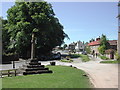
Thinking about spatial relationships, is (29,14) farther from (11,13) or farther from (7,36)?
(7,36)

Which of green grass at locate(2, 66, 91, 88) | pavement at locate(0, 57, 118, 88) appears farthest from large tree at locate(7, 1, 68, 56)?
green grass at locate(2, 66, 91, 88)

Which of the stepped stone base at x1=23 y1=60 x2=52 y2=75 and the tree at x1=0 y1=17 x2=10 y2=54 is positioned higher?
the tree at x1=0 y1=17 x2=10 y2=54

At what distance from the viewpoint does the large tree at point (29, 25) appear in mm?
37125

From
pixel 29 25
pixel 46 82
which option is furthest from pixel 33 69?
pixel 29 25

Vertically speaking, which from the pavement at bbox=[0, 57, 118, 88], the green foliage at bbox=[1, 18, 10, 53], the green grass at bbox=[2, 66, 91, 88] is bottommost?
the pavement at bbox=[0, 57, 118, 88]

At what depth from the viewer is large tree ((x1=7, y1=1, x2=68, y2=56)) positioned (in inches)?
1462

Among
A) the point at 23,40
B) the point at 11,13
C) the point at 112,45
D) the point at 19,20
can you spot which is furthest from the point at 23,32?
the point at 112,45

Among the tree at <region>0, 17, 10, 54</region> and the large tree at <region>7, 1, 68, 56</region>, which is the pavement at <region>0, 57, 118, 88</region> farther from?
the tree at <region>0, 17, 10, 54</region>

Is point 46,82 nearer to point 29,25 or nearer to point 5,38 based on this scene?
point 29,25

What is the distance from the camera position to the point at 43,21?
124 ft

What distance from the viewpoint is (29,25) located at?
122 ft

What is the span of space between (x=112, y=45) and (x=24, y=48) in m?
51.1

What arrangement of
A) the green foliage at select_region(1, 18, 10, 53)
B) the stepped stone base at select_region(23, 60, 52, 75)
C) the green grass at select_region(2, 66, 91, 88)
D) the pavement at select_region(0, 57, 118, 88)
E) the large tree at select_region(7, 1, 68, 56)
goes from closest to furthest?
the green grass at select_region(2, 66, 91, 88), the pavement at select_region(0, 57, 118, 88), the stepped stone base at select_region(23, 60, 52, 75), the large tree at select_region(7, 1, 68, 56), the green foliage at select_region(1, 18, 10, 53)

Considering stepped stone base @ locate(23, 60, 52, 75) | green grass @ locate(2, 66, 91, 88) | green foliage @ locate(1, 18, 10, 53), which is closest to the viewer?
green grass @ locate(2, 66, 91, 88)
